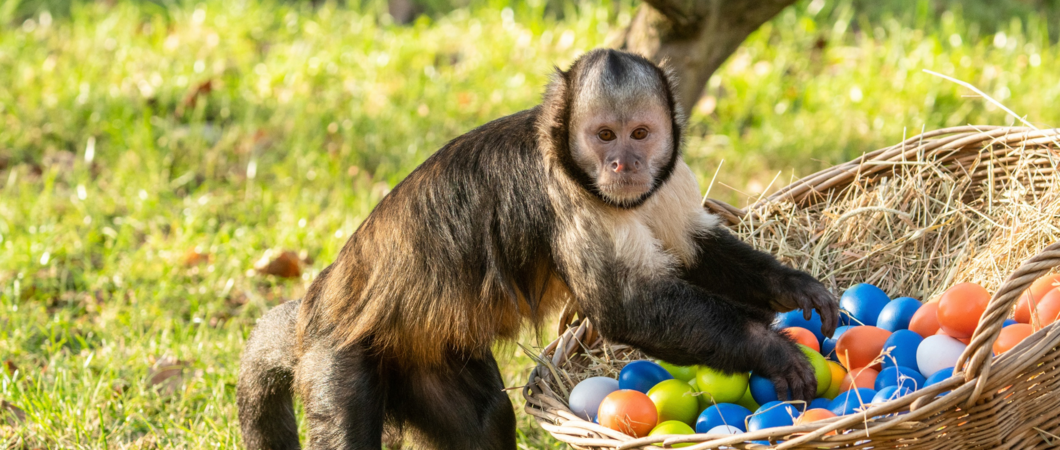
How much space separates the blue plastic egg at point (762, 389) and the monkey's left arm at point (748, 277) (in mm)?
306

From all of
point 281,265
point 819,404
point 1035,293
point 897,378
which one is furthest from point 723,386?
point 281,265

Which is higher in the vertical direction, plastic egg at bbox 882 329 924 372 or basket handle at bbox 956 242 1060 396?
basket handle at bbox 956 242 1060 396

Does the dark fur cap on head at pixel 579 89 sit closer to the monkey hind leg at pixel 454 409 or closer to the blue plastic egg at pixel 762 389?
the blue plastic egg at pixel 762 389

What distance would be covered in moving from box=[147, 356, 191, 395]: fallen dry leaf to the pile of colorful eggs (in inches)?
66.6

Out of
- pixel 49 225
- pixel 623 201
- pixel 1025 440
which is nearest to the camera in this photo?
pixel 1025 440

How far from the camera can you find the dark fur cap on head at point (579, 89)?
2572mm

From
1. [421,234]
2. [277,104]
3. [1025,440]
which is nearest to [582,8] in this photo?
[277,104]

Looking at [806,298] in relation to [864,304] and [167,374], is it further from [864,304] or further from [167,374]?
[167,374]

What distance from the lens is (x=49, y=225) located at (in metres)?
4.68

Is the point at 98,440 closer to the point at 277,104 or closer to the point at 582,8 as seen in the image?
the point at 277,104

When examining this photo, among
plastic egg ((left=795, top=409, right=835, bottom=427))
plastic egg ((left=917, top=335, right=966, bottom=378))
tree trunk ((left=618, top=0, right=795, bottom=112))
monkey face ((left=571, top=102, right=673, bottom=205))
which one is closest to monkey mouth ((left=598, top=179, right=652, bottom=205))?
monkey face ((left=571, top=102, right=673, bottom=205))

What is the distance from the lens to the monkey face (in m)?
2.56

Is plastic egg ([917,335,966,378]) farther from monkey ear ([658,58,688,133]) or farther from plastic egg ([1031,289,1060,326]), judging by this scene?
monkey ear ([658,58,688,133])

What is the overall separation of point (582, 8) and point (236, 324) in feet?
12.1
